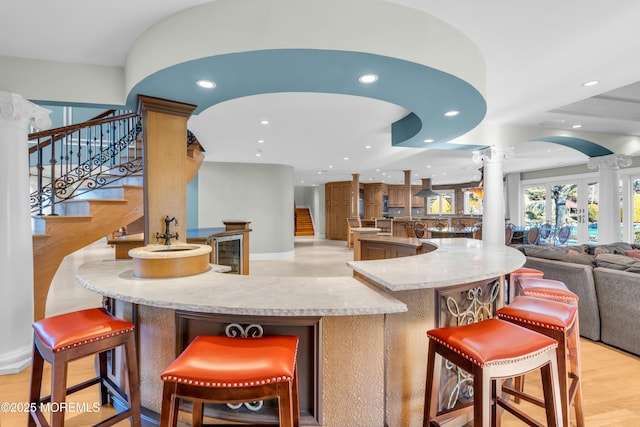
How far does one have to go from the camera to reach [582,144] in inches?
224

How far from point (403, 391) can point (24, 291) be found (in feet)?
10.1

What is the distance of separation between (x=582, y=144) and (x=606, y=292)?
4105mm

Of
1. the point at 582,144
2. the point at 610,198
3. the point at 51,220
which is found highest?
the point at 582,144

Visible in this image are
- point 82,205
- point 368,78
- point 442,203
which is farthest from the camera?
point 442,203

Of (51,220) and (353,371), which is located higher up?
(51,220)

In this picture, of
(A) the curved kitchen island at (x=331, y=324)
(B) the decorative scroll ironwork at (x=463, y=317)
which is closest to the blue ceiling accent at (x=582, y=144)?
(B) the decorative scroll ironwork at (x=463, y=317)

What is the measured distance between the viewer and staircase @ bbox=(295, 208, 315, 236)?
15281mm

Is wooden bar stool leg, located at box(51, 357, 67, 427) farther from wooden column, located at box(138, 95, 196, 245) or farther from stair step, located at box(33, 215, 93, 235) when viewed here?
stair step, located at box(33, 215, 93, 235)

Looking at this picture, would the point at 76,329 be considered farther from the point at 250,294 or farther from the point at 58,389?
the point at 250,294

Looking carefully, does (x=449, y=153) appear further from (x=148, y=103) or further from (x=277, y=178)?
(x=148, y=103)

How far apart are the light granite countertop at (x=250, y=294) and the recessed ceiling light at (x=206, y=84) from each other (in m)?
1.36

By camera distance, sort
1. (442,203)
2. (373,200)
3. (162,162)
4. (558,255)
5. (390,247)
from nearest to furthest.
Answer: (162,162) → (558,255) → (390,247) → (373,200) → (442,203)

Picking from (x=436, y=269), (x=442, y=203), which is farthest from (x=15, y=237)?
(x=442, y=203)

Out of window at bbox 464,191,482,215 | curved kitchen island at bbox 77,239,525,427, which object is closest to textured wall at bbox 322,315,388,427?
curved kitchen island at bbox 77,239,525,427
